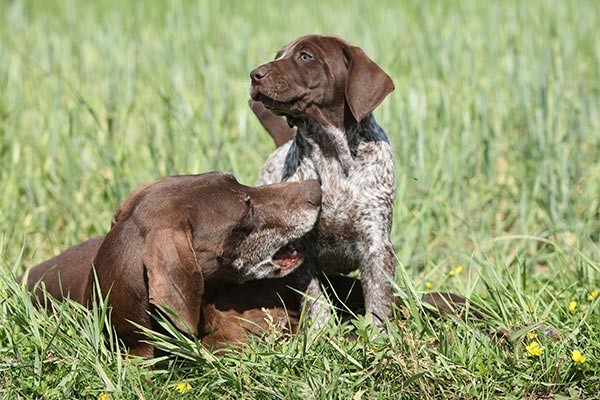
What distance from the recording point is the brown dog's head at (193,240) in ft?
12.3

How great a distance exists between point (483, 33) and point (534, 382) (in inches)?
224

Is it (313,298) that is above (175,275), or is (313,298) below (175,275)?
below

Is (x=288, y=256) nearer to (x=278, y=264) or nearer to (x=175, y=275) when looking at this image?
(x=278, y=264)

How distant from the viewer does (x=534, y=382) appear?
364cm

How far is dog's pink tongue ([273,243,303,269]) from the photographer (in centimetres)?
442

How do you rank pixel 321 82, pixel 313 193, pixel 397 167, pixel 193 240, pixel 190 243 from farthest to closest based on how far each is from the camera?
1. pixel 397 167
2. pixel 321 82
3. pixel 313 193
4. pixel 193 240
5. pixel 190 243

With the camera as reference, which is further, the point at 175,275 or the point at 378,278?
the point at 378,278

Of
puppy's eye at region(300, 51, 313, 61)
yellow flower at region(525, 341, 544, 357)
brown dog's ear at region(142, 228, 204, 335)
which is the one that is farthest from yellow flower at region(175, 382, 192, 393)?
puppy's eye at region(300, 51, 313, 61)

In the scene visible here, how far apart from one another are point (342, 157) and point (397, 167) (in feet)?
4.96

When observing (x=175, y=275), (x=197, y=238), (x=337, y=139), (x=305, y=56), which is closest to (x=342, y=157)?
(x=337, y=139)

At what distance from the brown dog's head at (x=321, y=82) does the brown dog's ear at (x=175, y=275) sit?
2.99 ft

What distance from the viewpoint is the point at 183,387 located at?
367 cm

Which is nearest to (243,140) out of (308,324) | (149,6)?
(308,324)

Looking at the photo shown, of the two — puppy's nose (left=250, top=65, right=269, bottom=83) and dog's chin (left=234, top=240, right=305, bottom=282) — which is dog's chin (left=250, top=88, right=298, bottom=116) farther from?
dog's chin (left=234, top=240, right=305, bottom=282)
